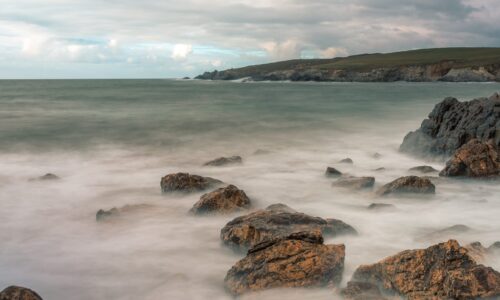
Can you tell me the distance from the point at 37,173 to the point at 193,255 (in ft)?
31.8

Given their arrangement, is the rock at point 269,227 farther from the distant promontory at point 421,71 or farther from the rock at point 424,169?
the distant promontory at point 421,71

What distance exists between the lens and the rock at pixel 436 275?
561 cm

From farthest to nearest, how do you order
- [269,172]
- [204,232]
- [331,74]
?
1. [331,74]
2. [269,172]
3. [204,232]

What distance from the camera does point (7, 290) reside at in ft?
17.6

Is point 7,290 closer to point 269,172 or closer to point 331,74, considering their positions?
point 269,172

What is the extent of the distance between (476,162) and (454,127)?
16.0ft

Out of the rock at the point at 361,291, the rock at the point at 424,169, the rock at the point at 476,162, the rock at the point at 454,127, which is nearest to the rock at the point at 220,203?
the rock at the point at 361,291

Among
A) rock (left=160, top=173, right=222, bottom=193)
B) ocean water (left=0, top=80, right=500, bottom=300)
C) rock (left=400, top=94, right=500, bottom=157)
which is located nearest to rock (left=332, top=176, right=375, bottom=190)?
ocean water (left=0, top=80, right=500, bottom=300)

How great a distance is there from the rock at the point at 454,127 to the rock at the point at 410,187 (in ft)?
16.1

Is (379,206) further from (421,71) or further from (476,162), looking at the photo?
(421,71)

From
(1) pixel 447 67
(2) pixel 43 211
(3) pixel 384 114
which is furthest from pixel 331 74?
(2) pixel 43 211

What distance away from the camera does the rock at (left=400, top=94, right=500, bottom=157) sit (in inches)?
634

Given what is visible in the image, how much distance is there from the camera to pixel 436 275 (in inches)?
231

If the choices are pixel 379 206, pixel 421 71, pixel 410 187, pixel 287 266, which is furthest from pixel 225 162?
pixel 421 71
